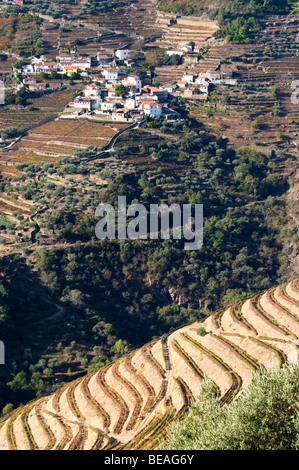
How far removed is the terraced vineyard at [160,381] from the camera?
2611cm

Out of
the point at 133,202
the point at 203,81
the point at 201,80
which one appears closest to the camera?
the point at 133,202

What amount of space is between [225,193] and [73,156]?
16556mm

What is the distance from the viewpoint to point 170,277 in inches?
1971

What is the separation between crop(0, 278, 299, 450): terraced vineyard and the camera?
26109mm

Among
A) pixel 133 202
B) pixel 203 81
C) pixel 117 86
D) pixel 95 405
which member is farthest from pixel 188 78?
pixel 95 405

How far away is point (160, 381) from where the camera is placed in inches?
1158

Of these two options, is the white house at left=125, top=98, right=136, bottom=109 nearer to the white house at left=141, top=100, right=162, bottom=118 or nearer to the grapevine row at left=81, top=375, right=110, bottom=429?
the white house at left=141, top=100, right=162, bottom=118

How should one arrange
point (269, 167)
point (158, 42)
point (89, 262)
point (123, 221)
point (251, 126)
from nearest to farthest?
point (89, 262), point (123, 221), point (269, 167), point (251, 126), point (158, 42)

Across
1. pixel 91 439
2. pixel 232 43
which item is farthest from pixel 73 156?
pixel 91 439

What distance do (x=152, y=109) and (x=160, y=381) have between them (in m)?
42.7

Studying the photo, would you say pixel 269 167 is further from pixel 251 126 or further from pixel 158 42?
pixel 158 42

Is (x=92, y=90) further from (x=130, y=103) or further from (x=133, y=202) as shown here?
(x=133, y=202)

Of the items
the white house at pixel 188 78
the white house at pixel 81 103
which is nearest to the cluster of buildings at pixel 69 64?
the white house at pixel 81 103
